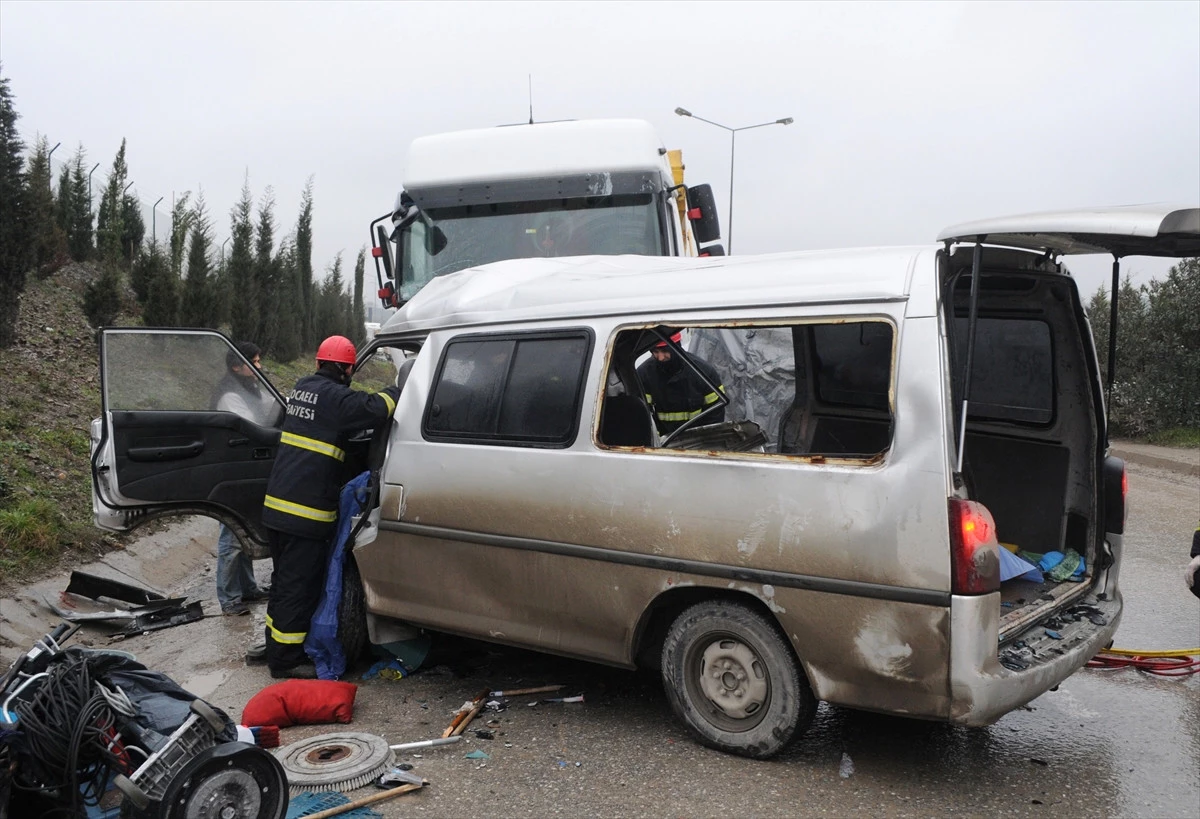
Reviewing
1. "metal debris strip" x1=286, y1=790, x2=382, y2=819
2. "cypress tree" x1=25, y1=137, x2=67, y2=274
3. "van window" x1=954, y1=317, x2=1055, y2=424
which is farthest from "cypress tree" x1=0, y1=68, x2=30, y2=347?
Answer: "van window" x1=954, y1=317, x2=1055, y2=424

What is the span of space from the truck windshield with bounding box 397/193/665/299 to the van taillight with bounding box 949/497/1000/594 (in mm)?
4690

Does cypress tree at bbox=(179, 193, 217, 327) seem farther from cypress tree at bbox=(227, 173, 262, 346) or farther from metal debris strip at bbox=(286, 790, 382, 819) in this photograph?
metal debris strip at bbox=(286, 790, 382, 819)

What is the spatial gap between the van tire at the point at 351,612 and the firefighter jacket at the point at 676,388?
1857 mm

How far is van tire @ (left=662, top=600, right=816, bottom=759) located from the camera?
374 cm

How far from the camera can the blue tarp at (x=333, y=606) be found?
512 cm

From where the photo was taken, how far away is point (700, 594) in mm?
3932

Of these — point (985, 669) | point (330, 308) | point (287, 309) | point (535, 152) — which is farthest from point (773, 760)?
point (330, 308)

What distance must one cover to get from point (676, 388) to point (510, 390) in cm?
157

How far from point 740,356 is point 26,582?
554cm

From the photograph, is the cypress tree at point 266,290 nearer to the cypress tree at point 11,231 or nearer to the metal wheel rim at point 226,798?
the cypress tree at point 11,231

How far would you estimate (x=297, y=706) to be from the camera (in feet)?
14.9

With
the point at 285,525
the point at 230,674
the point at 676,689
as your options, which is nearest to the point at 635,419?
the point at 676,689

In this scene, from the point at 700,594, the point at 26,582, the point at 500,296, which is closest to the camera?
the point at 700,594

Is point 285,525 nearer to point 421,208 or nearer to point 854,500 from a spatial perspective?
point 854,500
